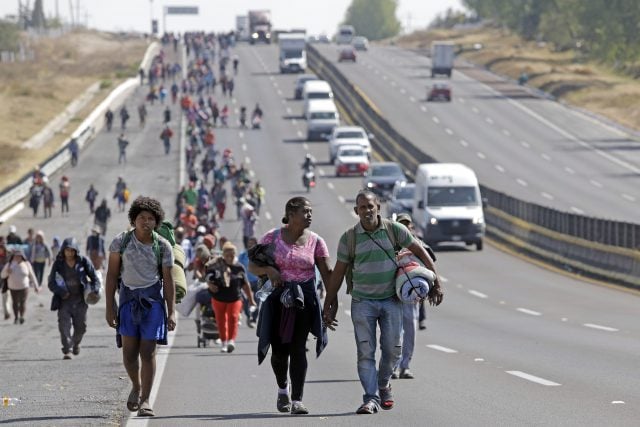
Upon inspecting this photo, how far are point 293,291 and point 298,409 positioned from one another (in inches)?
34.7

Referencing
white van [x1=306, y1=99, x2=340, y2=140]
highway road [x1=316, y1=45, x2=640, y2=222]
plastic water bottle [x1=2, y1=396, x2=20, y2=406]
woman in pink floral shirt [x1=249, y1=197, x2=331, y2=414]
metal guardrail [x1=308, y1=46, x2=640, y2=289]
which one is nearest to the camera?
woman in pink floral shirt [x1=249, y1=197, x2=331, y2=414]

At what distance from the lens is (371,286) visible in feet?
39.8

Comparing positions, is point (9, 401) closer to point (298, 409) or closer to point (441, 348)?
point (298, 409)

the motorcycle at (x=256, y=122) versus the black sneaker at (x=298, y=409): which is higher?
the black sneaker at (x=298, y=409)

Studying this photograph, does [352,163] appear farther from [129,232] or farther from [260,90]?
[129,232]

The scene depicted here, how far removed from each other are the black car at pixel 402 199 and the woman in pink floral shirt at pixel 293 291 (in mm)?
36055

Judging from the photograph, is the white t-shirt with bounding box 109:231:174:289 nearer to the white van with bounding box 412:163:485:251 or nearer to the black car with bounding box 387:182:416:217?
the white van with bounding box 412:163:485:251

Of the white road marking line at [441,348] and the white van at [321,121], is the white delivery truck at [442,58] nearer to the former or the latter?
the white van at [321,121]

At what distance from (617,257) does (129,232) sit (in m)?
22.8

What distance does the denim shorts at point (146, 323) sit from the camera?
12008 mm

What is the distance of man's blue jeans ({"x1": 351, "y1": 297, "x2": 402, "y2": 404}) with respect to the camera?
12.1m

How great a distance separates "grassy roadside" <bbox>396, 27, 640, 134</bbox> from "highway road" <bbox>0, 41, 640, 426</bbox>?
62.7 metres

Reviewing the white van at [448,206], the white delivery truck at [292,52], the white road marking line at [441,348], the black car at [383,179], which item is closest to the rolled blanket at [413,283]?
the white road marking line at [441,348]

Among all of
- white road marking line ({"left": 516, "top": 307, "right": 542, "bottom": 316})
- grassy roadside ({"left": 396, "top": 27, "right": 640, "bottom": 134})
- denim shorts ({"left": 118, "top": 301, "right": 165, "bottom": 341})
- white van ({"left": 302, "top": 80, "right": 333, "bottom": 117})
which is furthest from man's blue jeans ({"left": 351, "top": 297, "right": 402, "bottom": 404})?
grassy roadside ({"left": 396, "top": 27, "right": 640, "bottom": 134})
